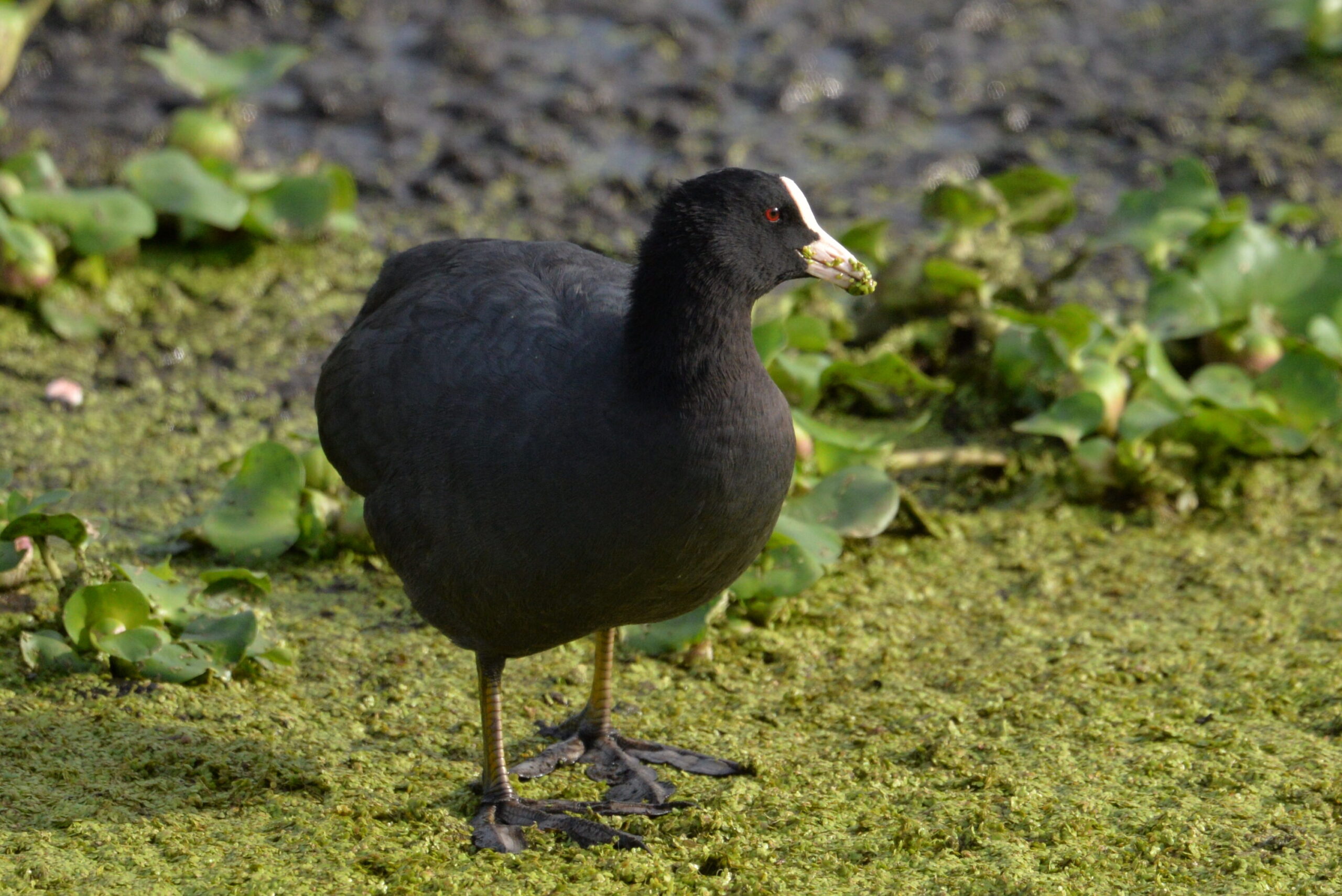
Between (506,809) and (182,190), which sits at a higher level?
(182,190)

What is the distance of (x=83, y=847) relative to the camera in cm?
343

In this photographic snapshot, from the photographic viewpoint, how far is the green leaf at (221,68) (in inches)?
266

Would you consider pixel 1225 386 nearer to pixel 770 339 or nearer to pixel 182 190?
pixel 770 339

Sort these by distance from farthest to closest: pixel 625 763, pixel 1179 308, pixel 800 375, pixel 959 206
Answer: pixel 959 206 → pixel 1179 308 → pixel 800 375 → pixel 625 763

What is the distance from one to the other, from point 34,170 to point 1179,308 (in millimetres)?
4531

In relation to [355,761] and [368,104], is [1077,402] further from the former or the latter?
[368,104]

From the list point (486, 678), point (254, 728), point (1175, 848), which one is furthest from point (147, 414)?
point (1175, 848)

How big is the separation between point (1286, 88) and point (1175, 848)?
6043 millimetres

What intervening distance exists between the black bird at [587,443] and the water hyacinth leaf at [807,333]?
2029mm

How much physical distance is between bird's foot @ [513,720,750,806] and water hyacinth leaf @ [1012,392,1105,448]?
72.8 inches

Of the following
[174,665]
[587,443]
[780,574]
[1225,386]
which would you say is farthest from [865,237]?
[174,665]

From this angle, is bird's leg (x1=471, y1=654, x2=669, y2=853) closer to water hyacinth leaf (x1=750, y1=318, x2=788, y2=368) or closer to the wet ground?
water hyacinth leaf (x1=750, y1=318, x2=788, y2=368)

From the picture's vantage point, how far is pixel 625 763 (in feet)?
13.1

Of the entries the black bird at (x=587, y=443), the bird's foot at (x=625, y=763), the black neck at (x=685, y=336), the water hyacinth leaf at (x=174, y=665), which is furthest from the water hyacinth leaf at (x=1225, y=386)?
the water hyacinth leaf at (x=174, y=665)
